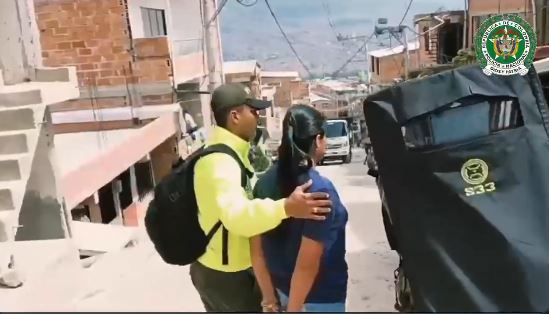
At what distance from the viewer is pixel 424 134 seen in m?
1.32

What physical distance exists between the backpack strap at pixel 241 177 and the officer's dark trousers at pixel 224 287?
66mm

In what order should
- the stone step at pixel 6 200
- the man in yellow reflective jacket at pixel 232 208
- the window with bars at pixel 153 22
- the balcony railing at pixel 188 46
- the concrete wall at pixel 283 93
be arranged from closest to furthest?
the man in yellow reflective jacket at pixel 232 208 < the stone step at pixel 6 200 < the window with bars at pixel 153 22 < the balcony railing at pixel 188 46 < the concrete wall at pixel 283 93

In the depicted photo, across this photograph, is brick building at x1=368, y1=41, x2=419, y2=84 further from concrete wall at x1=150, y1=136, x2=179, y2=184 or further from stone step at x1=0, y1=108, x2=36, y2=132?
stone step at x1=0, y1=108, x2=36, y2=132

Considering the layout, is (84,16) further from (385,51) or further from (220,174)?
(385,51)

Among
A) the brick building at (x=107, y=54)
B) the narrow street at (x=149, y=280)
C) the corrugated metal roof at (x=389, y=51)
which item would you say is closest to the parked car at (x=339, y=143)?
the corrugated metal roof at (x=389, y=51)

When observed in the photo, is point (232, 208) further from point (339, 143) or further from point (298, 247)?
point (339, 143)

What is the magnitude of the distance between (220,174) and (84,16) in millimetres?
8031

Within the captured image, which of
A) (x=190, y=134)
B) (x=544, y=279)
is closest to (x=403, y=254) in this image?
(x=544, y=279)

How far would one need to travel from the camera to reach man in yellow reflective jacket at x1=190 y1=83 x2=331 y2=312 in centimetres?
147

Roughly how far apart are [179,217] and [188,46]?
430 inches

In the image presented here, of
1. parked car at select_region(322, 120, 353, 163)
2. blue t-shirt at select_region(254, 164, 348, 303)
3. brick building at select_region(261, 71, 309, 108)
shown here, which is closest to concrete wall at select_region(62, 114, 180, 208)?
blue t-shirt at select_region(254, 164, 348, 303)

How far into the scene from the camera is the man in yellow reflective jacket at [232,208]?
57.8 inches

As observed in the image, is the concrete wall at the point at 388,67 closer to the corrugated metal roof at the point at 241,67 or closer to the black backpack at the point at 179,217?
the corrugated metal roof at the point at 241,67

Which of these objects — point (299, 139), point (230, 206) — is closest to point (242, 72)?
point (299, 139)
